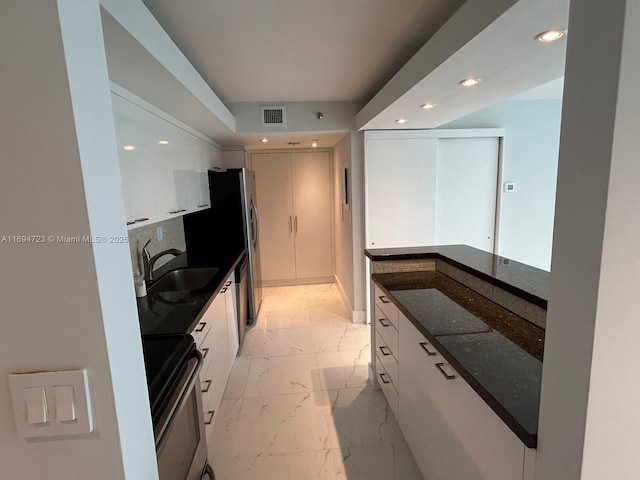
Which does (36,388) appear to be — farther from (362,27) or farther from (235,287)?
(235,287)

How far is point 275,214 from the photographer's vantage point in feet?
16.2

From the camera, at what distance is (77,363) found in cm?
61

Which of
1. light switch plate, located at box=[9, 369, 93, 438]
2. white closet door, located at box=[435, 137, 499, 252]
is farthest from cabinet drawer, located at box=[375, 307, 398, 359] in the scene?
white closet door, located at box=[435, 137, 499, 252]

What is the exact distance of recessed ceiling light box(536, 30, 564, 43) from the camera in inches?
50.7

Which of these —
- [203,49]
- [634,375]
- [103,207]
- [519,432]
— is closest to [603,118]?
[634,375]

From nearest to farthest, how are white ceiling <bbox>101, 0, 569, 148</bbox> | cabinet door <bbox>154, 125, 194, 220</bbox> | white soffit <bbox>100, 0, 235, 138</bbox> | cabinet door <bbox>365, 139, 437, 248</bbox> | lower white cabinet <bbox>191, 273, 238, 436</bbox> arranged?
white soffit <bbox>100, 0, 235, 138</bbox> → white ceiling <bbox>101, 0, 569, 148</bbox> → lower white cabinet <bbox>191, 273, 238, 436</bbox> → cabinet door <bbox>154, 125, 194, 220</bbox> → cabinet door <bbox>365, 139, 437, 248</bbox>

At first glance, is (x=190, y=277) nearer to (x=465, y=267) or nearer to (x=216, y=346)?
(x=216, y=346)

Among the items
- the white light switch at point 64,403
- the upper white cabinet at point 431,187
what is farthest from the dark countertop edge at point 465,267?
the white light switch at point 64,403

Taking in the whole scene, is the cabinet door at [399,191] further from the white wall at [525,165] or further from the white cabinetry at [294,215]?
the white cabinetry at [294,215]

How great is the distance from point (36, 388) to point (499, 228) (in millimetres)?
4195

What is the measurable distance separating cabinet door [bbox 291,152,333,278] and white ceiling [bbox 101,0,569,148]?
1996mm

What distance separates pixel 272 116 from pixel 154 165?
5.24 feet

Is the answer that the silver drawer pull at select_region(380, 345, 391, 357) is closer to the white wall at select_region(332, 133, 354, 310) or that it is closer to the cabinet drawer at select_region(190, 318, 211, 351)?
the cabinet drawer at select_region(190, 318, 211, 351)

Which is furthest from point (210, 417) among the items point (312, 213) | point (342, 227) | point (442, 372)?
point (312, 213)
